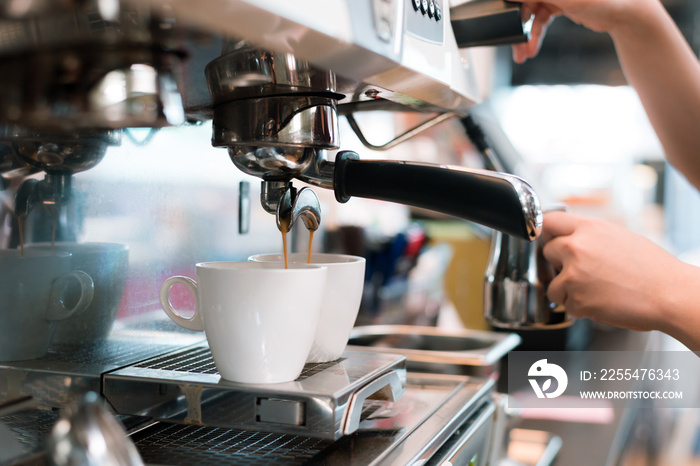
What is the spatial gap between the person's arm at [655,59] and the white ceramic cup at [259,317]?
43 cm

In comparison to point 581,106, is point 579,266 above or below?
below

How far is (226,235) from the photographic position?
710 millimetres

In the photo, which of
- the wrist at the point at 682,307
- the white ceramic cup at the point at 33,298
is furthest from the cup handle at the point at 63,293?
the wrist at the point at 682,307

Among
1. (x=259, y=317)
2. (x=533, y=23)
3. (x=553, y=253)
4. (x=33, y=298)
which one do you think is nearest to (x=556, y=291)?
(x=553, y=253)

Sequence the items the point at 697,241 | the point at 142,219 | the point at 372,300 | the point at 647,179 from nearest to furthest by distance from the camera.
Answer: the point at 142,219
the point at 372,300
the point at 697,241
the point at 647,179

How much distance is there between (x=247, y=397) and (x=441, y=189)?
0.19 metres

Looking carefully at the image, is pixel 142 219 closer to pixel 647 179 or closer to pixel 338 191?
pixel 338 191

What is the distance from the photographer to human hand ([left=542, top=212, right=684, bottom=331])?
69 cm

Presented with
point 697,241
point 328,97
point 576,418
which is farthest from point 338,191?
point 697,241

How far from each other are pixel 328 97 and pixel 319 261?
157 millimetres

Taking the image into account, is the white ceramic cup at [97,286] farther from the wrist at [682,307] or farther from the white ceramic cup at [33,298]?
the wrist at [682,307]

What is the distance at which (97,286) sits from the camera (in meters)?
0.52

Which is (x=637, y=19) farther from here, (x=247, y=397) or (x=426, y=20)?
(x=247, y=397)

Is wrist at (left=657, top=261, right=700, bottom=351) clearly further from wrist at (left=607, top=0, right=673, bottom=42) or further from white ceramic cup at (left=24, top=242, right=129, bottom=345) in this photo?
white ceramic cup at (left=24, top=242, right=129, bottom=345)
